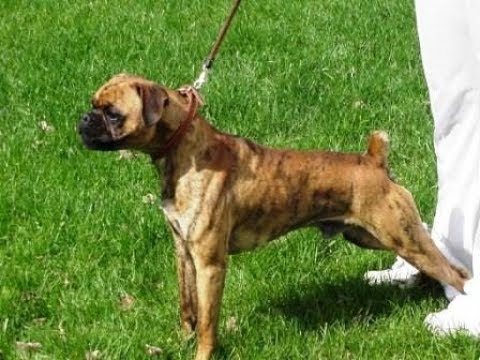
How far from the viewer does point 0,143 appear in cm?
613

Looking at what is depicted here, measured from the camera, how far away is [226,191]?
4086mm

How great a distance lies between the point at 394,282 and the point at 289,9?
3886 millimetres

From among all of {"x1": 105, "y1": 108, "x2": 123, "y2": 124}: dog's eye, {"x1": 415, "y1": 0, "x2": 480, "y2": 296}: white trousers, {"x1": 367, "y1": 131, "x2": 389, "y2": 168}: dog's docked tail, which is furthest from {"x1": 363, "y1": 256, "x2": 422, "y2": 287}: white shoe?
{"x1": 105, "y1": 108, "x2": 123, "y2": 124}: dog's eye

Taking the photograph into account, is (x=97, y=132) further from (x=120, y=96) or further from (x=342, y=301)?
(x=342, y=301)

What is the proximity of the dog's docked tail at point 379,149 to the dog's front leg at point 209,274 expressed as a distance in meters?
0.74

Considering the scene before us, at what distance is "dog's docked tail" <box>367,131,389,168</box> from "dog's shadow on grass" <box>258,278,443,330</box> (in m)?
0.69

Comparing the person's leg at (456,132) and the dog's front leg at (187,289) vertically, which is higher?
the person's leg at (456,132)

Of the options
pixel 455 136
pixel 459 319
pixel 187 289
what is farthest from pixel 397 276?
pixel 187 289

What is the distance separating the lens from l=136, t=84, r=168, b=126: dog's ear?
A: 3811 millimetres

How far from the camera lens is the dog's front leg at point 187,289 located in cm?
431

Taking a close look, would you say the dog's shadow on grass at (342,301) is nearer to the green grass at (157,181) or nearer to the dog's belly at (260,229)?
the green grass at (157,181)

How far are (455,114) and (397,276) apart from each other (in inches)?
Result: 30.8

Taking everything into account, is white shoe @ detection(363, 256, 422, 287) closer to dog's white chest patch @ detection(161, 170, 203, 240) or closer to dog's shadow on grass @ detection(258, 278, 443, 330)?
dog's shadow on grass @ detection(258, 278, 443, 330)

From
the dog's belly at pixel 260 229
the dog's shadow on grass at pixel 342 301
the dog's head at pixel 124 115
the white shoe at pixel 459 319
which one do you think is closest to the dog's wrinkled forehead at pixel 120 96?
the dog's head at pixel 124 115
